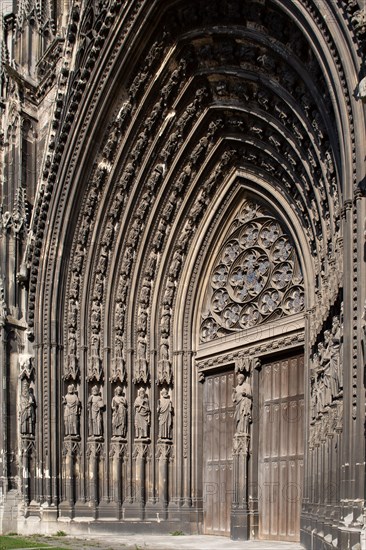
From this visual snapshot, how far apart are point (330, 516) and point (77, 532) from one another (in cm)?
739

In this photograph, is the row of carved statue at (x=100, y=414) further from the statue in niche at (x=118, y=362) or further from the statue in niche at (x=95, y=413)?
the statue in niche at (x=118, y=362)

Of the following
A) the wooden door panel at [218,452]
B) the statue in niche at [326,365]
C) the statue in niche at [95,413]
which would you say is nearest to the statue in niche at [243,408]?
the wooden door panel at [218,452]

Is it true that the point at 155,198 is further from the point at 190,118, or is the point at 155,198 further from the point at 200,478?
the point at 200,478

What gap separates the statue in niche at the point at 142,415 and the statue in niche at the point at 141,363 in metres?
0.31

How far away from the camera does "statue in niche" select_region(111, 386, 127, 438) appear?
1827cm

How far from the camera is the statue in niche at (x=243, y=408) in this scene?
1706cm

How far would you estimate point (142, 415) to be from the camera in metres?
18.4

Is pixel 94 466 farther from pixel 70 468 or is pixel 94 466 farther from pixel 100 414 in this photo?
pixel 100 414

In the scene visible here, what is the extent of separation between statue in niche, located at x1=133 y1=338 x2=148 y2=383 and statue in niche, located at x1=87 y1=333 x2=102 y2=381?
2.70ft

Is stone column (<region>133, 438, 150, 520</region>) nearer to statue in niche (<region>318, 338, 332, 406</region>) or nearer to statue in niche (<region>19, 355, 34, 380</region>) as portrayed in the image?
statue in niche (<region>19, 355, 34, 380</region>)

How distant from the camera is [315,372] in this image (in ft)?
47.1

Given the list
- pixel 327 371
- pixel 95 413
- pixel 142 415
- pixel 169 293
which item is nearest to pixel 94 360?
pixel 95 413

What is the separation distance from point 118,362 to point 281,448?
4.21m

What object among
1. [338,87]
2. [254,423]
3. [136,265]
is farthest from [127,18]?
[254,423]
